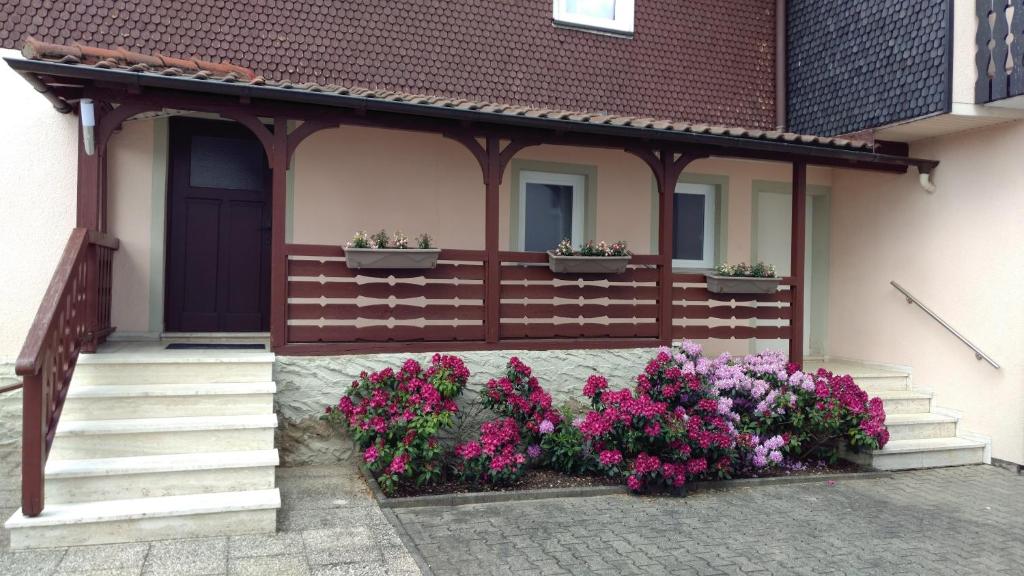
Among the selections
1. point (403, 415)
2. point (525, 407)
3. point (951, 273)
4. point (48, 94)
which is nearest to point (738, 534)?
point (525, 407)

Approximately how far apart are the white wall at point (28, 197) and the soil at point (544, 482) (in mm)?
3795

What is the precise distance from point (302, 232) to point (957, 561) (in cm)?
613

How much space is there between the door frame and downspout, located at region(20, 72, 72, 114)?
25.1ft

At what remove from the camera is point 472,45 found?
8508mm

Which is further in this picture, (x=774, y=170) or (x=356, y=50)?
(x=774, y=170)

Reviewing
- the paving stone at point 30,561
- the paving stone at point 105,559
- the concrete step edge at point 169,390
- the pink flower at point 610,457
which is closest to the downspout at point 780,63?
the pink flower at point 610,457

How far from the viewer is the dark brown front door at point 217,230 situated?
297 inches

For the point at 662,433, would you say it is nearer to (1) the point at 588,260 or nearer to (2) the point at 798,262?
(1) the point at 588,260

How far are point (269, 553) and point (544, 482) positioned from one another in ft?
7.70

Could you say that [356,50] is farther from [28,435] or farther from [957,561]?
[957,561]

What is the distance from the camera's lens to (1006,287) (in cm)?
750

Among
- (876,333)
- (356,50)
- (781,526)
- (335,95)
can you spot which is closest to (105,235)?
(335,95)

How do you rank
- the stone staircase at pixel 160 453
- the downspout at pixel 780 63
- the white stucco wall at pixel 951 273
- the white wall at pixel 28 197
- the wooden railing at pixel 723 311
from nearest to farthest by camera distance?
the stone staircase at pixel 160 453 < the white wall at pixel 28 197 < the white stucco wall at pixel 951 273 < the wooden railing at pixel 723 311 < the downspout at pixel 780 63

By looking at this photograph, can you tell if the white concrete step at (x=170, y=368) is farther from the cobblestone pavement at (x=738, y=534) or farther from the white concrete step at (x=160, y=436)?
the cobblestone pavement at (x=738, y=534)
